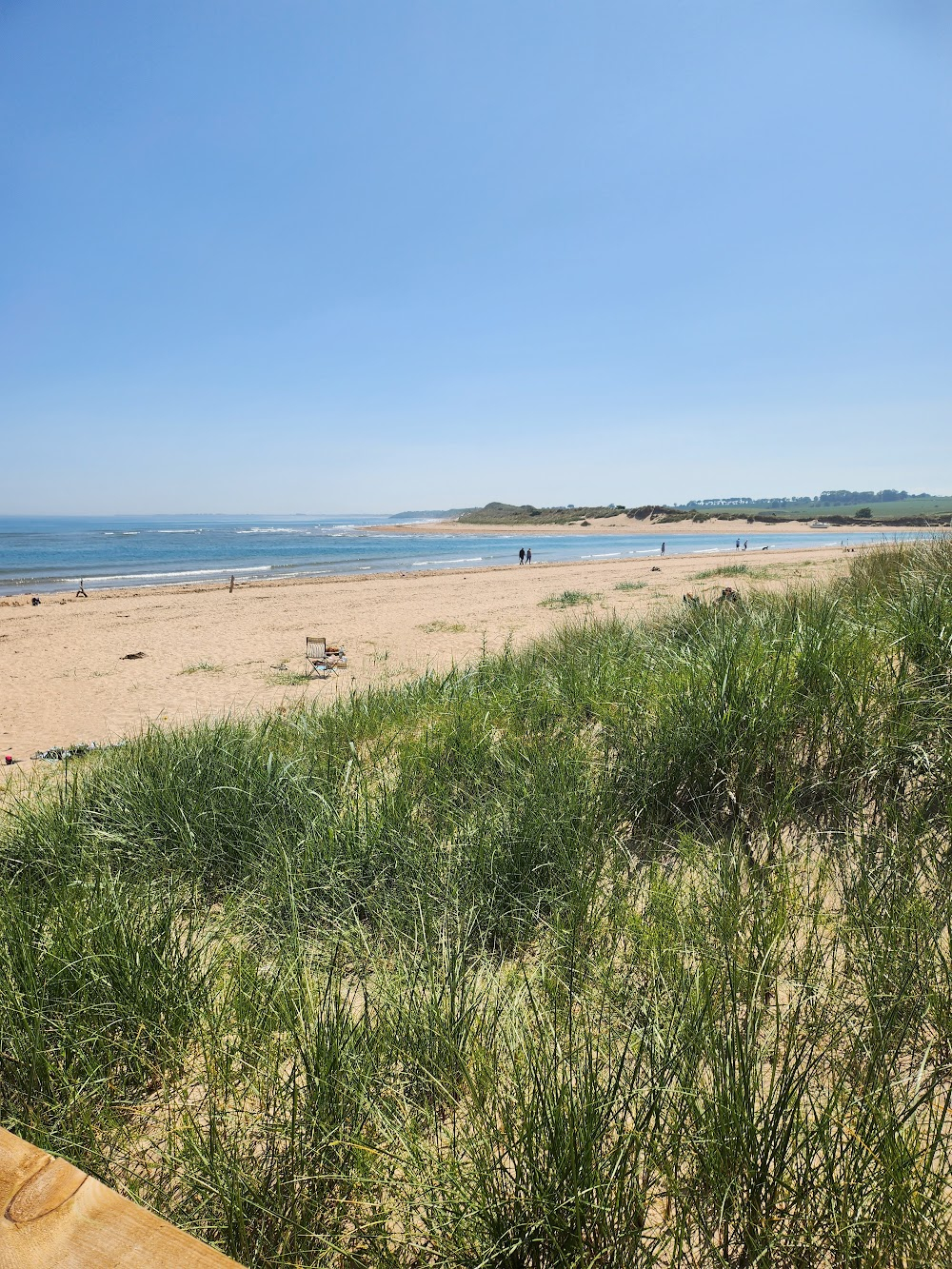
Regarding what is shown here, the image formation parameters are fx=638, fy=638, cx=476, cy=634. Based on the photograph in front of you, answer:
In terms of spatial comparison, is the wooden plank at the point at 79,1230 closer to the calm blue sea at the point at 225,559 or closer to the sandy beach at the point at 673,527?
the calm blue sea at the point at 225,559

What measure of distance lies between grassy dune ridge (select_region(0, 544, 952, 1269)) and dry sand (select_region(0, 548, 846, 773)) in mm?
2181

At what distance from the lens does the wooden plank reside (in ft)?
2.52

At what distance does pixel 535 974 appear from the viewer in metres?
2.25

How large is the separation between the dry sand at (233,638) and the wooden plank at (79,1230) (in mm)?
4245

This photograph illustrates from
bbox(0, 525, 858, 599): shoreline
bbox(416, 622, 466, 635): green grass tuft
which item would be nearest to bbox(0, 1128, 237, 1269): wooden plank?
bbox(416, 622, 466, 635): green grass tuft

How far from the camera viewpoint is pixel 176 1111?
191 cm

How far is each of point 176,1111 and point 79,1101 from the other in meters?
0.27

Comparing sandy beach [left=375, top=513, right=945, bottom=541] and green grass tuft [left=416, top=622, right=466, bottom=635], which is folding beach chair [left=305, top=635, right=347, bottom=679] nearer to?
green grass tuft [left=416, top=622, right=466, bottom=635]

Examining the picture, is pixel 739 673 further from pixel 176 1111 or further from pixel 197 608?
pixel 197 608

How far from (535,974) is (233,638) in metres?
15.7

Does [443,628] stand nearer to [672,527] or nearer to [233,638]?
[233,638]

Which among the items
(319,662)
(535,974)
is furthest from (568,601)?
(535,974)

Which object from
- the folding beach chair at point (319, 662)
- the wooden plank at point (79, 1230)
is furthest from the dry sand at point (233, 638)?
the wooden plank at point (79, 1230)

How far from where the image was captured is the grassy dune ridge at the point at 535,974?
4.69ft
